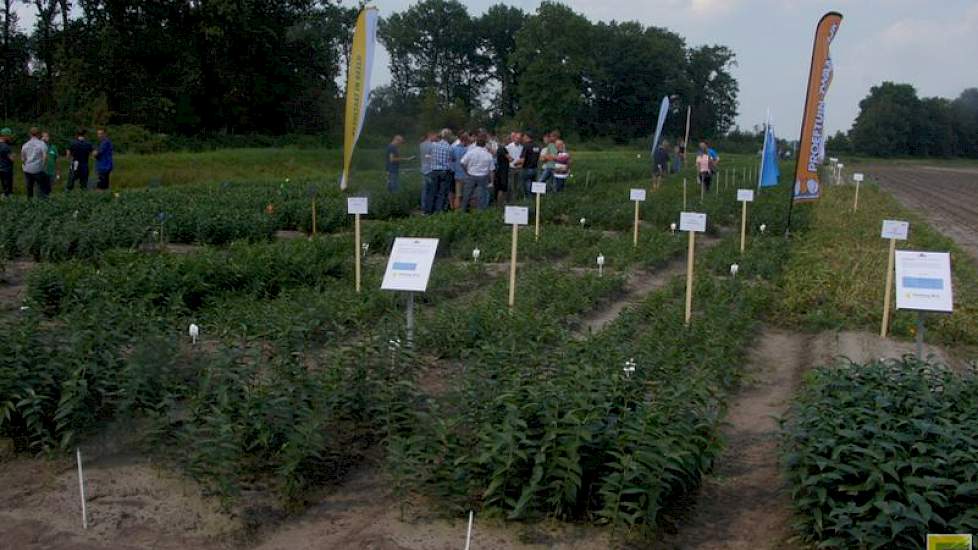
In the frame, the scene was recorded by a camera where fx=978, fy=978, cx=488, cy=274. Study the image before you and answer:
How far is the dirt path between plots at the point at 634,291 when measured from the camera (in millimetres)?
10367

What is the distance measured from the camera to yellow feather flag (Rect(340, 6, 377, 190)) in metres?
14.4

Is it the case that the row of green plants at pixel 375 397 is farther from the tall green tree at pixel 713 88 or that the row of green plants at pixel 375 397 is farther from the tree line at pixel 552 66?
the tall green tree at pixel 713 88

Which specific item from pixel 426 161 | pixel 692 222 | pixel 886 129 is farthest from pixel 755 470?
pixel 886 129

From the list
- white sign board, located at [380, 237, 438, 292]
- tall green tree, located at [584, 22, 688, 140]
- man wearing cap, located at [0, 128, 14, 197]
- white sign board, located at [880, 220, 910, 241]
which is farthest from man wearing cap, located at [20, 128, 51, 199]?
tall green tree, located at [584, 22, 688, 140]

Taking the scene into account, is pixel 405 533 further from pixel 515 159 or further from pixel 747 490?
pixel 515 159

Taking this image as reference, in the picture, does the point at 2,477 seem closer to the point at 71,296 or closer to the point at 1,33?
the point at 71,296

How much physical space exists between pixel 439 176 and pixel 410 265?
11.0m

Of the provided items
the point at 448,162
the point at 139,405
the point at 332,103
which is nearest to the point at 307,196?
the point at 448,162

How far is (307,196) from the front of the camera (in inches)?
798

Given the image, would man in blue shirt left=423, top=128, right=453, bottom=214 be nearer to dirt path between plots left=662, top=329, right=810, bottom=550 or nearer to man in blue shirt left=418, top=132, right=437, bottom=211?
man in blue shirt left=418, top=132, right=437, bottom=211

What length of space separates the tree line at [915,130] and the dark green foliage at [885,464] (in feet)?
324

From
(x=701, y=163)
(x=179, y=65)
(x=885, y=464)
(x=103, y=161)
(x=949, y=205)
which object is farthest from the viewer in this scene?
(x=179, y=65)

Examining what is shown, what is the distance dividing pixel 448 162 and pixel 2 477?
44.4ft

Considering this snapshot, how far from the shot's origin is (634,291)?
12672mm
